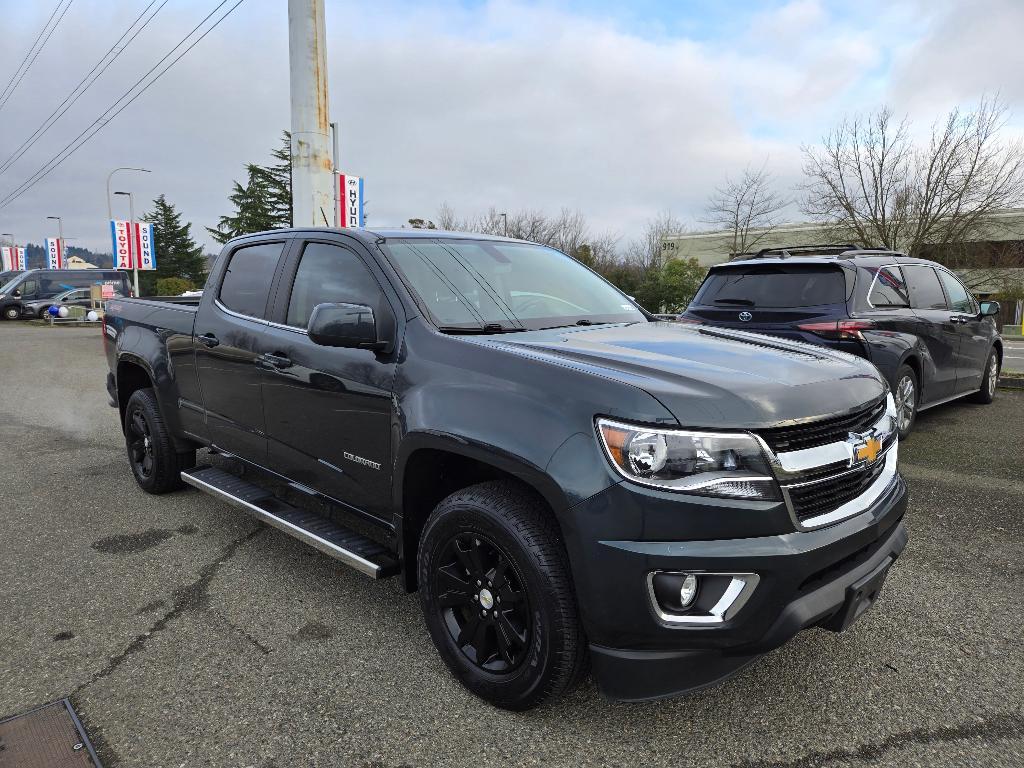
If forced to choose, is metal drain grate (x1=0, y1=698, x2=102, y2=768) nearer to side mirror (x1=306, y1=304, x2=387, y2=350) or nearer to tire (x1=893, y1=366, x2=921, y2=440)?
side mirror (x1=306, y1=304, x2=387, y2=350)

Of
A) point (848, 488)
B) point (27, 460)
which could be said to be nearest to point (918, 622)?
point (848, 488)

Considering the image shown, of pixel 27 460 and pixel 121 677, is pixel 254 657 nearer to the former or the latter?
pixel 121 677

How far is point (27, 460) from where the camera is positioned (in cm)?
606

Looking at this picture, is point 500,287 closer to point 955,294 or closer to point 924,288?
point 924,288

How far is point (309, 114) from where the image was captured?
31.2 ft

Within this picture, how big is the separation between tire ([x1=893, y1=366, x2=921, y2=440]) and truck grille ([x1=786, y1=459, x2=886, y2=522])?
4034mm

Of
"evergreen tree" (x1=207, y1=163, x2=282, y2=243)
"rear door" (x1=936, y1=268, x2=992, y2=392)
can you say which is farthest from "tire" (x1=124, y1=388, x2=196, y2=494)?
"evergreen tree" (x1=207, y1=163, x2=282, y2=243)

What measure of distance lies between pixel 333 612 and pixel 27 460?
4.43 m

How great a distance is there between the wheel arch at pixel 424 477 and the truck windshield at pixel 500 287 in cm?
53

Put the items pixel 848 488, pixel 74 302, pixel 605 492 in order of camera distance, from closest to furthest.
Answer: pixel 605 492 → pixel 848 488 → pixel 74 302

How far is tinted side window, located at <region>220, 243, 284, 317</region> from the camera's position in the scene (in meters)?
3.84

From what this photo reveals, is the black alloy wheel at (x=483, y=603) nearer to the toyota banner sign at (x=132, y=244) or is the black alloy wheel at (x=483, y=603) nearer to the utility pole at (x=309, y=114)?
the utility pole at (x=309, y=114)

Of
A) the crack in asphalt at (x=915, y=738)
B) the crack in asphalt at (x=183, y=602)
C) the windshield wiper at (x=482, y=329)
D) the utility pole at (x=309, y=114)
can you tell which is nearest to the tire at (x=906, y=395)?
the crack in asphalt at (x=915, y=738)

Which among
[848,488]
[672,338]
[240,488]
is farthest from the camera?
[240,488]
